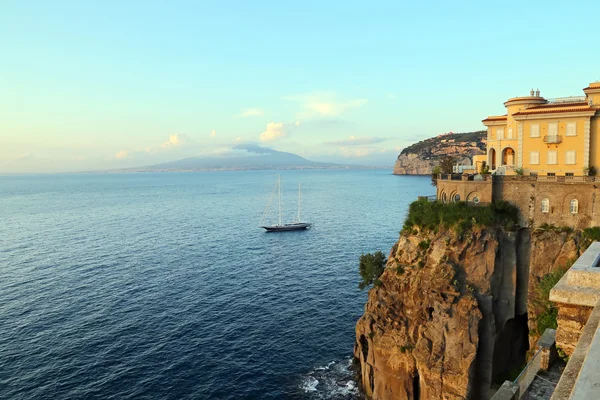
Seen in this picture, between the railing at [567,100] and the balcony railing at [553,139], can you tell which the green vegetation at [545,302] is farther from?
the railing at [567,100]

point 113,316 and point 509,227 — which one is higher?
point 509,227

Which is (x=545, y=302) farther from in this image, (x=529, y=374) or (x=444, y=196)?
(x=529, y=374)

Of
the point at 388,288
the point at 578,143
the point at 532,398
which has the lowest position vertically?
the point at 388,288

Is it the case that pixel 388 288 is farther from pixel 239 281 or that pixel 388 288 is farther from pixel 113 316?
pixel 113 316

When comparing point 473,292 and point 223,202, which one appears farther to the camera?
point 223,202

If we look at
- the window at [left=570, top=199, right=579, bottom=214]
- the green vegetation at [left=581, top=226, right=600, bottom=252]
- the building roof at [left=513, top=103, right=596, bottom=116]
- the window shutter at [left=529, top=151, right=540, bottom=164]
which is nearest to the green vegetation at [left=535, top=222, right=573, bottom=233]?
the green vegetation at [left=581, top=226, right=600, bottom=252]

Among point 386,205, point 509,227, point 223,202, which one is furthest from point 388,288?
point 223,202
